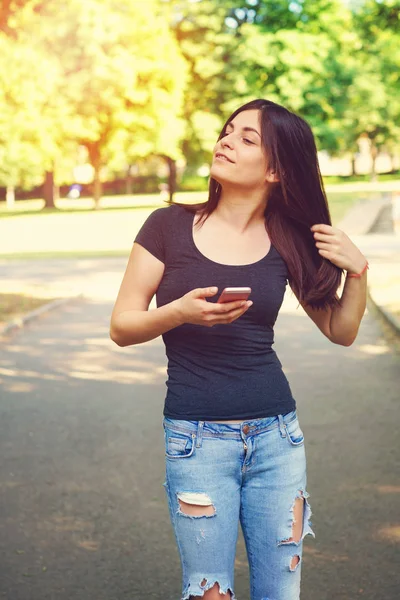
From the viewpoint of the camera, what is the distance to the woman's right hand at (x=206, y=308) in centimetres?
252

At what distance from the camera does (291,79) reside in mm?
56125

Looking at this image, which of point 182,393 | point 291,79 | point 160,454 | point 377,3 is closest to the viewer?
point 182,393

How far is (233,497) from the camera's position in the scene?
2.77 m

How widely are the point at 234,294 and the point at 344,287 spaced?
24.1 inches

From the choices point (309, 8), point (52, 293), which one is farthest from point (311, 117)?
point (52, 293)

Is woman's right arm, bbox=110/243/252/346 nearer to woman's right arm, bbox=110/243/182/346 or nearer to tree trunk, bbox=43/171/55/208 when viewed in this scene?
woman's right arm, bbox=110/243/182/346

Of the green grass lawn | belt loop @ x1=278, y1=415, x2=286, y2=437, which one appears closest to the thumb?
belt loop @ x1=278, y1=415, x2=286, y2=437

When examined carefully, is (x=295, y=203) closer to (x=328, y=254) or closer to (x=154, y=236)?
(x=328, y=254)

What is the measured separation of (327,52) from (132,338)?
187 feet

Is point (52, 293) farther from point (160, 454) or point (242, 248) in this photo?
point (242, 248)

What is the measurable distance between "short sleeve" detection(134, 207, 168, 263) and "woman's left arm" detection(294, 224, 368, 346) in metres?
0.44

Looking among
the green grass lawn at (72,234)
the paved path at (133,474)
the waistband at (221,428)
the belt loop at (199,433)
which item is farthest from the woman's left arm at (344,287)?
the green grass lawn at (72,234)

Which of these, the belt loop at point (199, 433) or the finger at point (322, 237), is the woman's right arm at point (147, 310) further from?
the finger at point (322, 237)

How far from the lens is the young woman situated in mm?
2734
